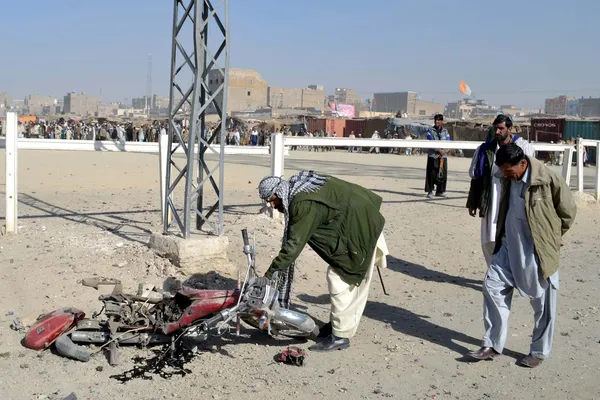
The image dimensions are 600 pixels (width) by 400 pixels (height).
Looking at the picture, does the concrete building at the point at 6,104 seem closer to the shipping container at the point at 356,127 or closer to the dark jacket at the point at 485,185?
the dark jacket at the point at 485,185

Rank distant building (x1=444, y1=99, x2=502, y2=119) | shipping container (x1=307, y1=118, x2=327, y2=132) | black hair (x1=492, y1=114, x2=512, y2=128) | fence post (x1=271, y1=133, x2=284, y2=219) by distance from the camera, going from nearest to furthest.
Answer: black hair (x1=492, y1=114, x2=512, y2=128) < fence post (x1=271, y1=133, x2=284, y2=219) < shipping container (x1=307, y1=118, x2=327, y2=132) < distant building (x1=444, y1=99, x2=502, y2=119)

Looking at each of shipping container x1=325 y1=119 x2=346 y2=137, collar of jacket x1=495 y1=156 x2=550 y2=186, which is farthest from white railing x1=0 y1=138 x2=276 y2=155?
shipping container x1=325 y1=119 x2=346 y2=137

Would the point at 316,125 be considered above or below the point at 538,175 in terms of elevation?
above

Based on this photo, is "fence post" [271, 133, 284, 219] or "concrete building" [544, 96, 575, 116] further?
"concrete building" [544, 96, 575, 116]

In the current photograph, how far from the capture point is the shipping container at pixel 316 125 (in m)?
51.2

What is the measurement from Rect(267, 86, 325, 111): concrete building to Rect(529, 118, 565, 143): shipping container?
247 ft

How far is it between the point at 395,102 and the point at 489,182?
11573cm

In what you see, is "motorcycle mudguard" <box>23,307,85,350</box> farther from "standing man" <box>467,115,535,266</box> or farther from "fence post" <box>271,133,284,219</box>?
"fence post" <box>271,133,284,219</box>

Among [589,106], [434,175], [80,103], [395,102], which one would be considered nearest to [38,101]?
[80,103]

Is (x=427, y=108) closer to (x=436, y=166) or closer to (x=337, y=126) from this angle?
(x=337, y=126)

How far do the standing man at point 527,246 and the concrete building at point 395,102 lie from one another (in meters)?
106

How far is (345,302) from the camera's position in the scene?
16.2 feet

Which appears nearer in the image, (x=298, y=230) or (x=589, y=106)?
(x=298, y=230)

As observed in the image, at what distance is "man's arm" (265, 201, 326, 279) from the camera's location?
4469 mm
